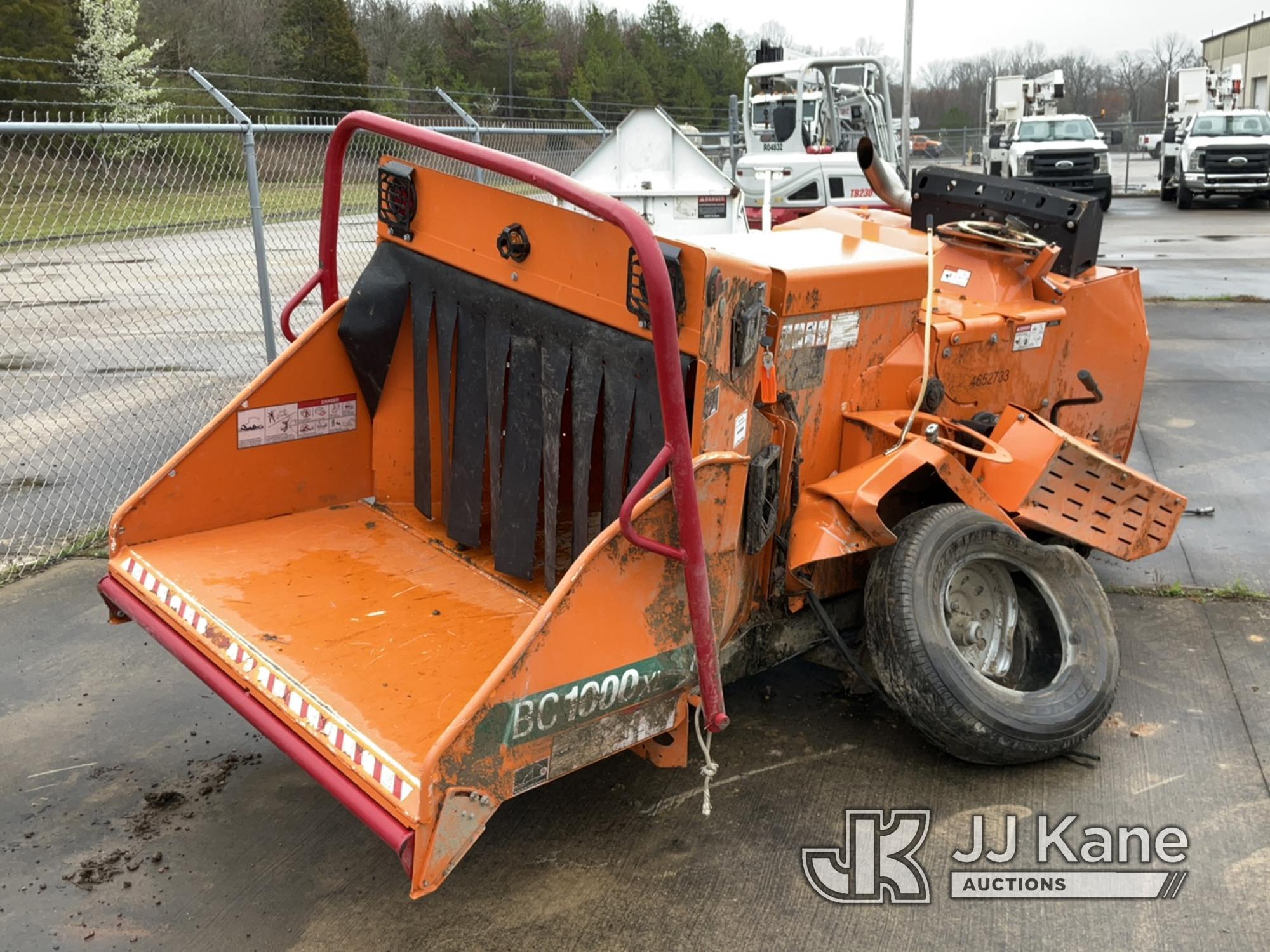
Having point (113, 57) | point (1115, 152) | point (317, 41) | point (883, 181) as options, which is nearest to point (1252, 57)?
point (1115, 152)

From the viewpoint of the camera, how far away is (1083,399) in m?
5.16

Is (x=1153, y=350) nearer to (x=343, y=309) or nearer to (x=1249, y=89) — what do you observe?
(x=343, y=309)

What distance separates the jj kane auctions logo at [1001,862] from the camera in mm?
3234

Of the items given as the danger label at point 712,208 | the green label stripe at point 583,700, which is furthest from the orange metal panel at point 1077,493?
the danger label at point 712,208

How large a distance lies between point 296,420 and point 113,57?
78.1 ft

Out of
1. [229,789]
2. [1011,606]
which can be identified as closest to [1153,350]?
[1011,606]

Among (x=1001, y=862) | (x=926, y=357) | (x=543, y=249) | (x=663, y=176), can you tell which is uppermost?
(x=663, y=176)

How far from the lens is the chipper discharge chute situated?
2.90m

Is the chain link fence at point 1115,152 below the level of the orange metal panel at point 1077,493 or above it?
above

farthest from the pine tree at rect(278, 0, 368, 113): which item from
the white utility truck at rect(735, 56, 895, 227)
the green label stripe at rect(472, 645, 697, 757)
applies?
the green label stripe at rect(472, 645, 697, 757)

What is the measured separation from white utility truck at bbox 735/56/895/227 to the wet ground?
11053 mm

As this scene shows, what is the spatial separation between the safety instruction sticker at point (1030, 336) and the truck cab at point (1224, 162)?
22.5 m

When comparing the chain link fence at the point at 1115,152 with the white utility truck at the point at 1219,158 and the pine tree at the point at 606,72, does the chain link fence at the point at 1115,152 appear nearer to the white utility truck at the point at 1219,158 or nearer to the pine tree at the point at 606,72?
the white utility truck at the point at 1219,158

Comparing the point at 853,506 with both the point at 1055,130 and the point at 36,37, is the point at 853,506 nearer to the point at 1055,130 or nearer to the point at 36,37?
the point at 1055,130
